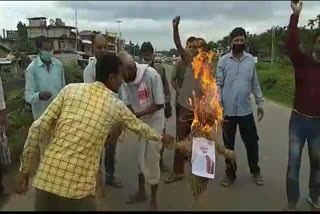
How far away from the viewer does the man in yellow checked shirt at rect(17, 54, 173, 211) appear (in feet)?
10.2

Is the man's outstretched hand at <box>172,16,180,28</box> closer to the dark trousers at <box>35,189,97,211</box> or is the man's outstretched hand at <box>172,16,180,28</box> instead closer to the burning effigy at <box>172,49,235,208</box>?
the burning effigy at <box>172,49,235,208</box>

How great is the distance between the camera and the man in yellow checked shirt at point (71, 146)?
3.10m

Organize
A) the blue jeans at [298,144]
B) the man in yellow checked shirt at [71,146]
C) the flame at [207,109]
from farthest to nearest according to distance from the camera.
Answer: the blue jeans at [298,144] < the flame at [207,109] < the man in yellow checked shirt at [71,146]

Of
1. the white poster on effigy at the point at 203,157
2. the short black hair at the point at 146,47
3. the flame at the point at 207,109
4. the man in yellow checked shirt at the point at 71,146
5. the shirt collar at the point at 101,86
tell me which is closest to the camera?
the man in yellow checked shirt at the point at 71,146

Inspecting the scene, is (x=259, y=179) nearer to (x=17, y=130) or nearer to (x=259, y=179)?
(x=259, y=179)

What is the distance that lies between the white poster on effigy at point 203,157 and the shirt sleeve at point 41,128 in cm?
157

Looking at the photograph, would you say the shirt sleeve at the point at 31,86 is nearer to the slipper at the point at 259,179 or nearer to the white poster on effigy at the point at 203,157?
the white poster on effigy at the point at 203,157

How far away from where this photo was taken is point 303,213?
5035 millimetres

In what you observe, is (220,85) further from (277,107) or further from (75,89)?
(277,107)

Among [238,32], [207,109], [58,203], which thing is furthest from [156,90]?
[58,203]

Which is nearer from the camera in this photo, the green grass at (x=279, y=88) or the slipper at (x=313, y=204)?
the slipper at (x=313, y=204)

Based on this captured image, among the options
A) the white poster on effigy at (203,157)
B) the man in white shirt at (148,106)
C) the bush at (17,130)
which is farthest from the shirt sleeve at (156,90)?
the bush at (17,130)

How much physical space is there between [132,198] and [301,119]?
2.10 meters

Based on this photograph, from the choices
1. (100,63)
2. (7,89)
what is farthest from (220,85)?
(7,89)
